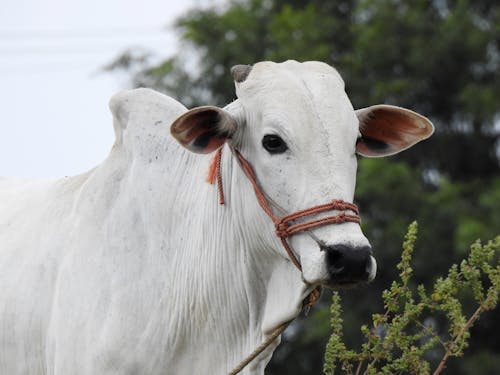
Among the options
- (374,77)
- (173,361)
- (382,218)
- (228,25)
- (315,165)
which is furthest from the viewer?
(228,25)

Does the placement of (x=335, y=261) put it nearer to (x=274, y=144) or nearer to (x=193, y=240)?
(x=274, y=144)

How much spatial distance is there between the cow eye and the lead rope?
0.17 m

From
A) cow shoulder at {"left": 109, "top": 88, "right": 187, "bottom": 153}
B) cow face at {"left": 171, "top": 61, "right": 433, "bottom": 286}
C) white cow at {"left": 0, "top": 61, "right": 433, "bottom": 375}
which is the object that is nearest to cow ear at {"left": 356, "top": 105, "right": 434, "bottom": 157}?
white cow at {"left": 0, "top": 61, "right": 433, "bottom": 375}

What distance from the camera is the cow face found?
14.3 ft

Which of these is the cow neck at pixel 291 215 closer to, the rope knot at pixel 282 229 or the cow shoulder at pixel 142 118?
the rope knot at pixel 282 229

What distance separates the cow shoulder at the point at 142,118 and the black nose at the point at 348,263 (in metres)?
1.34

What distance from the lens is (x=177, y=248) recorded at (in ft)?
16.8

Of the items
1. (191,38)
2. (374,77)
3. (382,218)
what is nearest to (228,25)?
(191,38)

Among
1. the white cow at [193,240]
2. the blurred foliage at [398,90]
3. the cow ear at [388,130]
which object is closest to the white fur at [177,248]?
the white cow at [193,240]

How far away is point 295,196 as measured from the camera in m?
4.57

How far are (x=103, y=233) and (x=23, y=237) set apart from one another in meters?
0.70

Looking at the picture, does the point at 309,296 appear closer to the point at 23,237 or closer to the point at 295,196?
the point at 295,196

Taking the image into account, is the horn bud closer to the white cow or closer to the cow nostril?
the white cow

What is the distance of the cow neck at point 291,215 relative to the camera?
4.42 m
